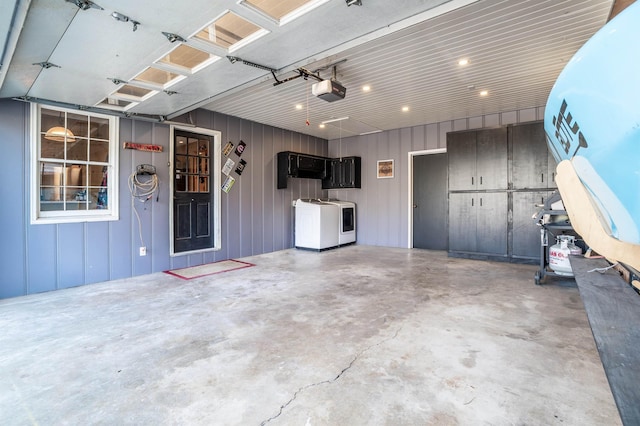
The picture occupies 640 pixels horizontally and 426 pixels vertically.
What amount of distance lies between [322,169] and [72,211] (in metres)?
5.16

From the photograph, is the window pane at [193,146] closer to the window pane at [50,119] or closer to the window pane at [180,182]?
the window pane at [180,182]

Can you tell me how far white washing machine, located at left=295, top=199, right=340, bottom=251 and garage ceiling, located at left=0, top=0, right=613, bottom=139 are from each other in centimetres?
249

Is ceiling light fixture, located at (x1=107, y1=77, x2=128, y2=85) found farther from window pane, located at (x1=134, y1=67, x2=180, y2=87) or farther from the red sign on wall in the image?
the red sign on wall

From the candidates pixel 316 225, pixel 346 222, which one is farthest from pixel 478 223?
pixel 316 225

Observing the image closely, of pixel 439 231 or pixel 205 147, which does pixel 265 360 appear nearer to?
pixel 205 147

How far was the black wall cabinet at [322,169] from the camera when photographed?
6.79 m

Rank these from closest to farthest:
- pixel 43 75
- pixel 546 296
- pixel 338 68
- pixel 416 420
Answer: pixel 416 420
pixel 43 75
pixel 546 296
pixel 338 68

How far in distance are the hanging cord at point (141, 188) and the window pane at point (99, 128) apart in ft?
2.15

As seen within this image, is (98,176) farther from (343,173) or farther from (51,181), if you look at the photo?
(343,173)

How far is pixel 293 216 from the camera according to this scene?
7.29 meters

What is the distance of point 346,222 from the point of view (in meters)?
7.48

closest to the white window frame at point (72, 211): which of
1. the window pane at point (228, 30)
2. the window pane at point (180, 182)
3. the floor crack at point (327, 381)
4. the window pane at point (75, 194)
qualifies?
the window pane at point (75, 194)

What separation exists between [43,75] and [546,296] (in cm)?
589

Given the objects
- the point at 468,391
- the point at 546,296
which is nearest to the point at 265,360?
the point at 468,391
